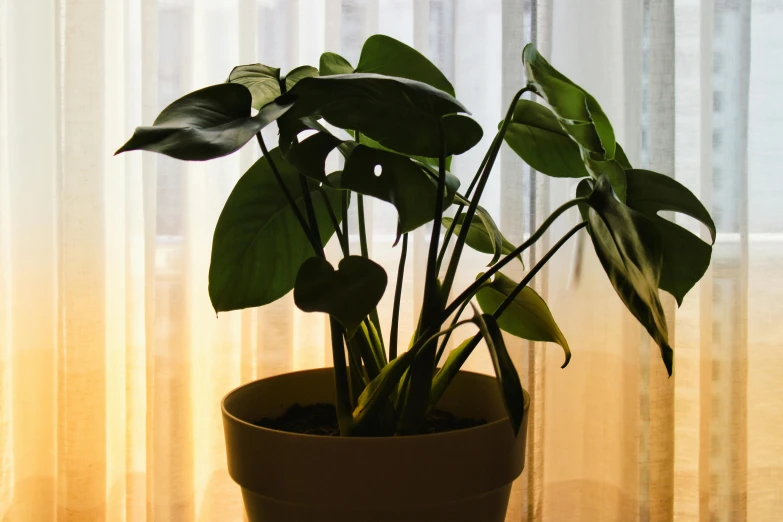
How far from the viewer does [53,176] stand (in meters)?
1.27

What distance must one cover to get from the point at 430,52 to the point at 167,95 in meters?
0.48

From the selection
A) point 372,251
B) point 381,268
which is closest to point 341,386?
point 381,268

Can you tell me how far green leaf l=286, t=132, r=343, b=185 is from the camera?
549 millimetres

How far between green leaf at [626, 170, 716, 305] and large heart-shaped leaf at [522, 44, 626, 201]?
0.04 meters

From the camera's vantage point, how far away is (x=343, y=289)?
526 millimetres

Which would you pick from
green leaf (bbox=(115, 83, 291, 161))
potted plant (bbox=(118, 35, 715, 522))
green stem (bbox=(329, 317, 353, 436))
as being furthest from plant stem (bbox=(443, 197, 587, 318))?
green leaf (bbox=(115, 83, 291, 161))

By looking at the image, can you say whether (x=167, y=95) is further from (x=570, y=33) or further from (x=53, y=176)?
(x=570, y=33)

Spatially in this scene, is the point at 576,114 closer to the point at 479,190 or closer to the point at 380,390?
the point at 479,190

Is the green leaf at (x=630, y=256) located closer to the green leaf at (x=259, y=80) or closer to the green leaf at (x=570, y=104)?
the green leaf at (x=570, y=104)

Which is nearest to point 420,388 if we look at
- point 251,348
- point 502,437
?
point 502,437

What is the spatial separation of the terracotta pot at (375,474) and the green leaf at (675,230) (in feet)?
0.75

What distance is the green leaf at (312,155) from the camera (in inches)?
21.6

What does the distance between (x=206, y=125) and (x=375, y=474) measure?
30cm

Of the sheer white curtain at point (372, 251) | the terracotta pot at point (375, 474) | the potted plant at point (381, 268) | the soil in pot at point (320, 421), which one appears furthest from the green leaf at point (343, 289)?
the sheer white curtain at point (372, 251)
